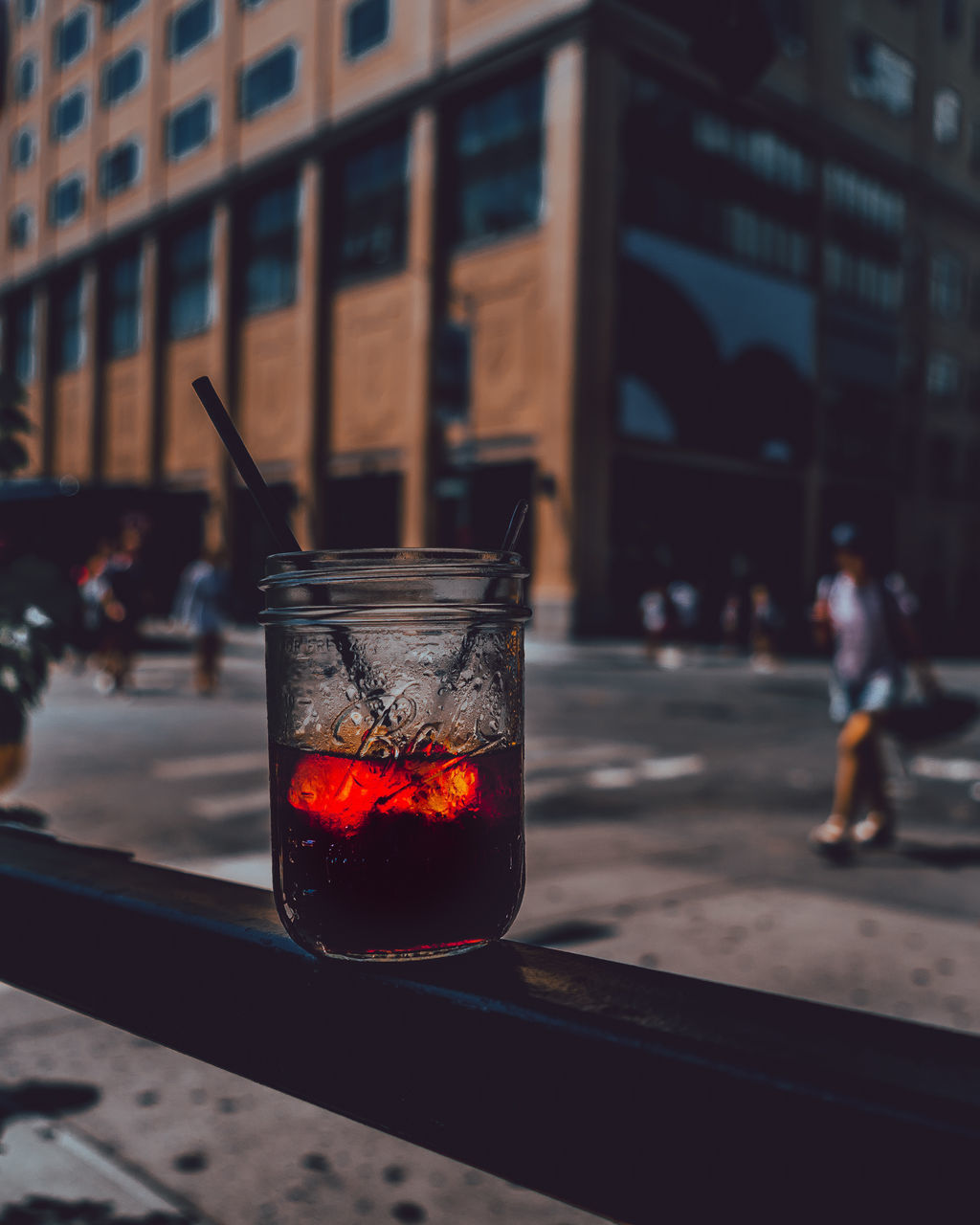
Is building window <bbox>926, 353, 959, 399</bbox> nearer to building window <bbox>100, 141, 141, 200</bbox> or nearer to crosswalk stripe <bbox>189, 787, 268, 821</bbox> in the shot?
building window <bbox>100, 141, 141, 200</bbox>

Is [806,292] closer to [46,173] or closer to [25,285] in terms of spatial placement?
[46,173]

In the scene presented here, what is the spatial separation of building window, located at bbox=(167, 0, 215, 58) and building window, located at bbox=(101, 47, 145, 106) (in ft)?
6.88

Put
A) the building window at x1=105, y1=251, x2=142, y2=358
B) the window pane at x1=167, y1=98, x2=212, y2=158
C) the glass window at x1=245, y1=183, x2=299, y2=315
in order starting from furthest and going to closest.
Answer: the building window at x1=105, y1=251, x2=142, y2=358, the glass window at x1=245, y1=183, x2=299, y2=315, the window pane at x1=167, y1=98, x2=212, y2=158

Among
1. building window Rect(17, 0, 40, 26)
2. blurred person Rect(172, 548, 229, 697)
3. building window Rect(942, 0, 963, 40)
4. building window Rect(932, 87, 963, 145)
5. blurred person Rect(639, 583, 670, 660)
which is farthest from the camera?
building window Rect(932, 87, 963, 145)

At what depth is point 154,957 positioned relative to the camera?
102cm

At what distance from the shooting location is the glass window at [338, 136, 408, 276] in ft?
96.5

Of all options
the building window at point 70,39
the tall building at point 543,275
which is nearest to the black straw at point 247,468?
the tall building at point 543,275

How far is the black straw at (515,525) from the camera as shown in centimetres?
111

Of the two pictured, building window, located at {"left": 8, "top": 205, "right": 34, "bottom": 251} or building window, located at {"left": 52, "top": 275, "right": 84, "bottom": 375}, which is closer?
building window, located at {"left": 52, "top": 275, "right": 84, "bottom": 375}

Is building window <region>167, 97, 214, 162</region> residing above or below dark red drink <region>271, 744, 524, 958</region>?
above

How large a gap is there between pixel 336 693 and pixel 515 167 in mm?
27529

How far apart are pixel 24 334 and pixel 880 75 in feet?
104

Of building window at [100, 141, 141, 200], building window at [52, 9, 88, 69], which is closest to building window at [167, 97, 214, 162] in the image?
building window at [100, 141, 141, 200]

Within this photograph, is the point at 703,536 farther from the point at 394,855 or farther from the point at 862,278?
the point at 394,855
